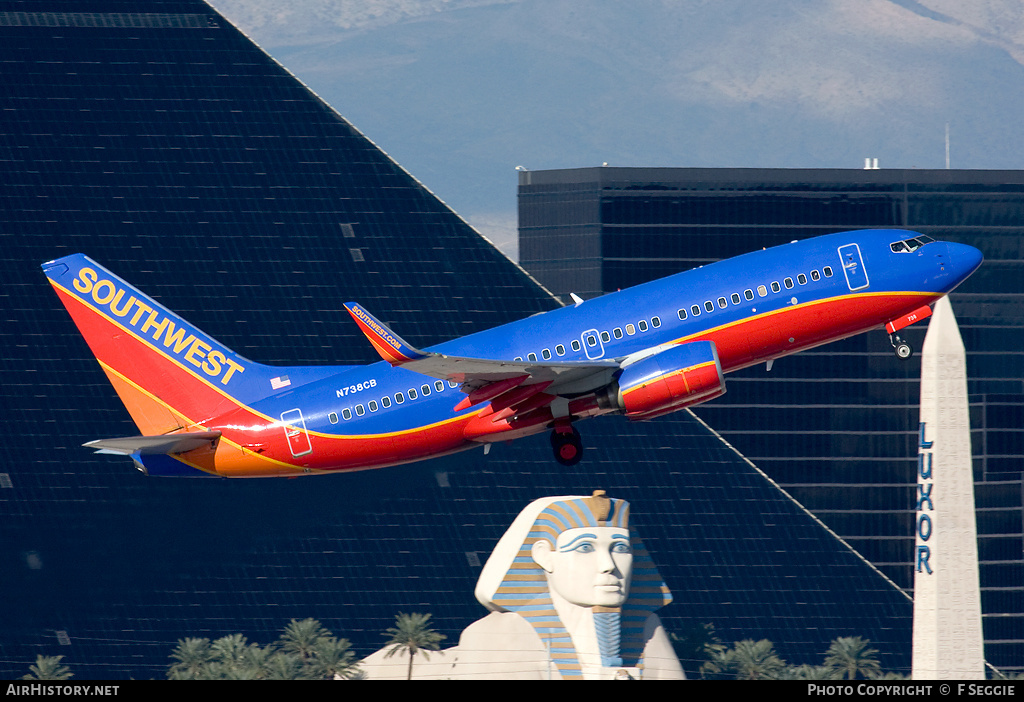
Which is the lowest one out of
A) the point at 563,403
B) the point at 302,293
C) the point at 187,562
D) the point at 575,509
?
the point at 563,403

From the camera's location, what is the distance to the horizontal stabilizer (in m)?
58.8

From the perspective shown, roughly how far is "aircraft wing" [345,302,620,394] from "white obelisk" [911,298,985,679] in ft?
224

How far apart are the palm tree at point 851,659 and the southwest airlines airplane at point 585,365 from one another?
344ft

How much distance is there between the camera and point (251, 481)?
16012cm

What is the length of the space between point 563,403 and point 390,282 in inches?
4762

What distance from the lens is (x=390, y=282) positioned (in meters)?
178

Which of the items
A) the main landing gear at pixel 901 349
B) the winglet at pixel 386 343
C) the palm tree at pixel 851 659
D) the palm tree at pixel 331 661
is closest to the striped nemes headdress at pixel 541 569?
the palm tree at pixel 331 661

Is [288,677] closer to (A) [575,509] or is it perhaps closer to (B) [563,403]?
(A) [575,509]

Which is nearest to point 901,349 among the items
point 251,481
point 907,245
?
point 907,245

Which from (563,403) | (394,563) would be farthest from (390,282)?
(563,403)

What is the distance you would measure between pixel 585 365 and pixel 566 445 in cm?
474

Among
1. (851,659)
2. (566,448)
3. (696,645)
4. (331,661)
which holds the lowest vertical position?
(566,448)


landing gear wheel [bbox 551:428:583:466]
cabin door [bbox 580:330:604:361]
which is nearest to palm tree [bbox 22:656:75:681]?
landing gear wheel [bbox 551:428:583:466]

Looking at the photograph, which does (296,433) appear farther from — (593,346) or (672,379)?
(672,379)
